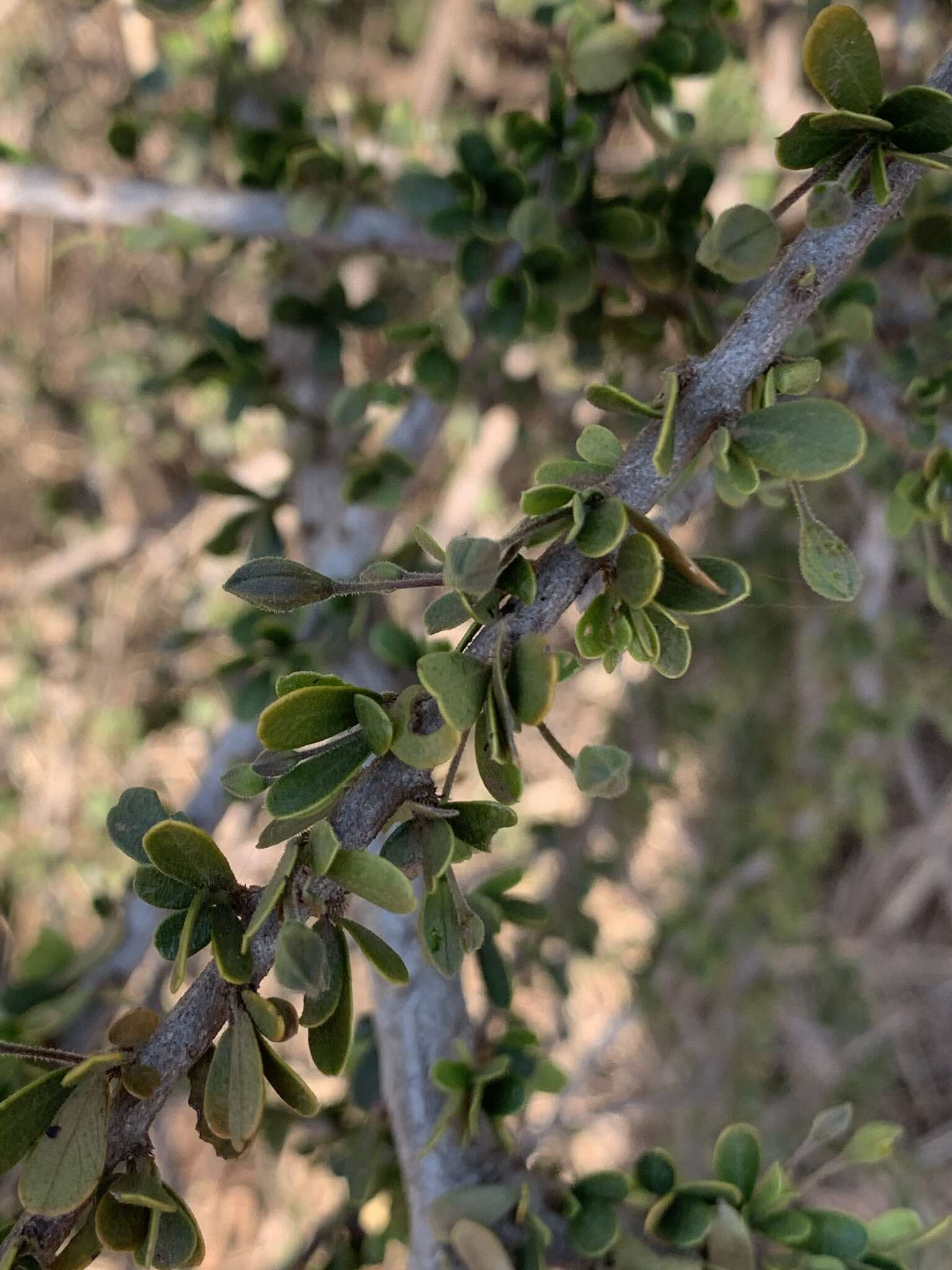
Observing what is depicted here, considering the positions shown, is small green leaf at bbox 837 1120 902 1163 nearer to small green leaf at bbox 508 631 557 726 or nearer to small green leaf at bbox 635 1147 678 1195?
small green leaf at bbox 635 1147 678 1195

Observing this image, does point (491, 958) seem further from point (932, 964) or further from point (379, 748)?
point (932, 964)

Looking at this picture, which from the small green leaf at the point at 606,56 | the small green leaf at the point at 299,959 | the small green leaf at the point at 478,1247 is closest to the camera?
the small green leaf at the point at 299,959

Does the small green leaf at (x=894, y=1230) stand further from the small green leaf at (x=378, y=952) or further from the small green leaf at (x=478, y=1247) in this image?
the small green leaf at (x=378, y=952)

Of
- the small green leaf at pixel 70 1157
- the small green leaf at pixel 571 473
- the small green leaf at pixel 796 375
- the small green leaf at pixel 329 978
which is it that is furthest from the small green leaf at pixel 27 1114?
the small green leaf at pixel 796 375

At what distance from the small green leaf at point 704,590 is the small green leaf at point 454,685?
99 mm

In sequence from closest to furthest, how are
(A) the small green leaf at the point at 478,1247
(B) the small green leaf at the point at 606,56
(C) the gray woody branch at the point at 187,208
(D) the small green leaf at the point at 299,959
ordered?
(D) the small green leaf at the point at 299,959
(A) the small green leaf at the point at 478,1247
(B) the small green leaf at the point at 606,56
(C) the gray woody branch at the point at 187,208

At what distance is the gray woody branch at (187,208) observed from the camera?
87cm

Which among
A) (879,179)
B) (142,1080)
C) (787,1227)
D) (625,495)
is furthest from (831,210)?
(787,1227)

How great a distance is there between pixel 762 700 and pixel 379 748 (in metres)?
1.38

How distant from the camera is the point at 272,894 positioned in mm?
384

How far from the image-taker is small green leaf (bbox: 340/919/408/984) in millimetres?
414

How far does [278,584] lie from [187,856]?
0.12m

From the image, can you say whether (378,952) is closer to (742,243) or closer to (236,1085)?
(236,1085)

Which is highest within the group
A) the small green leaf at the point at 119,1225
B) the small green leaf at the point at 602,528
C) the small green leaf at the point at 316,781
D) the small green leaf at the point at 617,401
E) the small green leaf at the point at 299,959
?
the small green leaf at the point at 617,401
